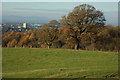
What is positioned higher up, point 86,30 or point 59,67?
point 86,30

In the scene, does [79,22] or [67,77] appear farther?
[79,22]

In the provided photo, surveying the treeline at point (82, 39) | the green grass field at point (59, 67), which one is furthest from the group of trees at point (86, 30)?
the green grass field at point (59, 67)

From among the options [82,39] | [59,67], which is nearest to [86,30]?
[82,39]

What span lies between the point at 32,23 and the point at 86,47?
980 centimetres

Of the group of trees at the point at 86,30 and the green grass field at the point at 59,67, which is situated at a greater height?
the group of trees at the point at 86,30

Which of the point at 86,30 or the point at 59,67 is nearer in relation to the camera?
the point at 59,67

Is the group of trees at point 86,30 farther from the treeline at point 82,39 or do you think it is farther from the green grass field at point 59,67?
the green grass field at point 59,67

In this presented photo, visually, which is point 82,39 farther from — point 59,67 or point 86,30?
point 59,67

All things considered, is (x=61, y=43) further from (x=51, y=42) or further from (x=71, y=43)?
(x=71, y=43)

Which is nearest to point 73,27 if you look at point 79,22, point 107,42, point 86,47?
point 79,22

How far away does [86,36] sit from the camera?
30.6m

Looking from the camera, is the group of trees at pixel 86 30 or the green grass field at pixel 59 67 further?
the group of trees at pixel 86 30

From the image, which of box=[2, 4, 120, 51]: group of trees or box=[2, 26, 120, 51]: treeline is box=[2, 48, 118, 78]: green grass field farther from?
box=[2, 4, 120, 51]: group of trees

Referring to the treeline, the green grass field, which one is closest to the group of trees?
the treeline
